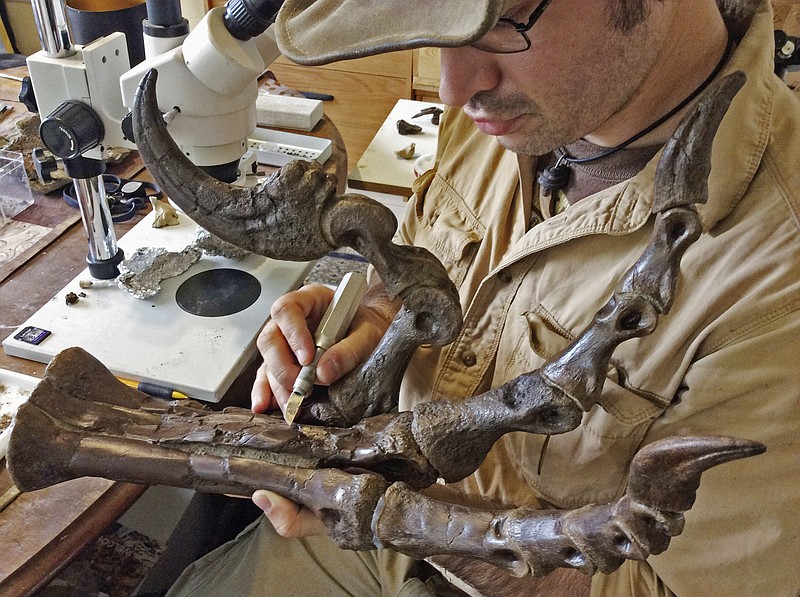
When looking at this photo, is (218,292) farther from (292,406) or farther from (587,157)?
(587,157)

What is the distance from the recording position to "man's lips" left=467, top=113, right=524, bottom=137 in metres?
0.88

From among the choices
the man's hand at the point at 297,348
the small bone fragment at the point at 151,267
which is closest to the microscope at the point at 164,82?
the small bone fragment at the point at 151,267

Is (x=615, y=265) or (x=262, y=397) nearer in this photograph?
(x=615, y=265)

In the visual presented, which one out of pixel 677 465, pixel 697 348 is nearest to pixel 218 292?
pixel 697 348

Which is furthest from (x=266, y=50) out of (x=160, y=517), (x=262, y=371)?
(x=160, y=517)

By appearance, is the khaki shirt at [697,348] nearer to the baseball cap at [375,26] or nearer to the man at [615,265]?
the man at [615,265]

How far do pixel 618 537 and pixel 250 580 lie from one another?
0.78 meters

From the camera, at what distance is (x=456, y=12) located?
0.67 metres

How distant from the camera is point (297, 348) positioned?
1.06 m

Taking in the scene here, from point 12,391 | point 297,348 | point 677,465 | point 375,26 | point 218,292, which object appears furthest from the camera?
point 218,292

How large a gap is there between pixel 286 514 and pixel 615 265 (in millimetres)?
528

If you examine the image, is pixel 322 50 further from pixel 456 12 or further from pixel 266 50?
pixel 266 50

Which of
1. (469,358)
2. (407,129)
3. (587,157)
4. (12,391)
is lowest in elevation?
(407,129)

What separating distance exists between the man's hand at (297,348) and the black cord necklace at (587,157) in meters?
0.34
